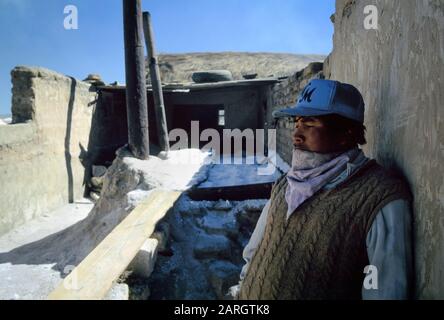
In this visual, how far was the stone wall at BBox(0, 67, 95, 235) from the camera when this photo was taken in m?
6.59

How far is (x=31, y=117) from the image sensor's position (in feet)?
24.0

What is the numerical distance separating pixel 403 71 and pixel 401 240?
61 cm

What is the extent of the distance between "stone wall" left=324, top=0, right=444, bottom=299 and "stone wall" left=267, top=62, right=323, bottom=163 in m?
3.04

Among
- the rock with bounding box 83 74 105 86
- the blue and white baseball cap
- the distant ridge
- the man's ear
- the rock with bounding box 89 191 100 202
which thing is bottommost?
the rock with bounding box 89 191 100 202

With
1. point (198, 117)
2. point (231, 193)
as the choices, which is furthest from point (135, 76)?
point (198, 117)

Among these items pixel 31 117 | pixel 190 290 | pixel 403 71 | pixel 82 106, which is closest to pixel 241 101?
pixel 82 106

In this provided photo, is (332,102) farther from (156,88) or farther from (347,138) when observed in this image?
(156,88)

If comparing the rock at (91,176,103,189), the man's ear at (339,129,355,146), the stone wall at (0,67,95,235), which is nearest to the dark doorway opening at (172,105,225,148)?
the rock at (91,176,103,189)

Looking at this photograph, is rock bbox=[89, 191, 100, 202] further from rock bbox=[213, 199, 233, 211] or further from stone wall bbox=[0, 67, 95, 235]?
rock bbox=[213, 199, 233, 211]

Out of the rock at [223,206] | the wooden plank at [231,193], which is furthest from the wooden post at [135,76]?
the rock at [223,206]

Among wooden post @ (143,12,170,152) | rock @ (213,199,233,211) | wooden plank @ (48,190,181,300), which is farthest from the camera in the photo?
wooden post @ (143,12,170,152)

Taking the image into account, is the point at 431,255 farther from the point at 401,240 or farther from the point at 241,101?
the point at 241,101

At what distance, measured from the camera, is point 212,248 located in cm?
353

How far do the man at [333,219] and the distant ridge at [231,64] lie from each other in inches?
584
